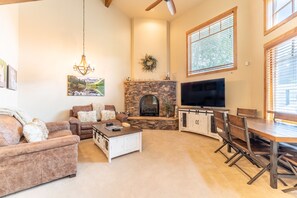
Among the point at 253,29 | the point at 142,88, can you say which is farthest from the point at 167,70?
the point at 253,29

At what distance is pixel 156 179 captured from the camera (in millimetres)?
2398

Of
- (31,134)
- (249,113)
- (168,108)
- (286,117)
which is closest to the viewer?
(31,134)

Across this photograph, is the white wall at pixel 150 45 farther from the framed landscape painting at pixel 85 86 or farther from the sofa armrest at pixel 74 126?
the sofa armrest at pixel 74 126

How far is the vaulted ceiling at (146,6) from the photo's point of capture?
552 centimetres

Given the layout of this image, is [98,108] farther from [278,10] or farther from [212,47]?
[278,10]

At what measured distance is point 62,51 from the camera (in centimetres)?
515

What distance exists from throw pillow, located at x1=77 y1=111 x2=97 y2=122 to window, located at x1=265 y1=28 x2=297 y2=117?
447 cm

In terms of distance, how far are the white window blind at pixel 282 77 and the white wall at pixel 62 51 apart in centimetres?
458

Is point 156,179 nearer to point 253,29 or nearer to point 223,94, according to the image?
point 223,94

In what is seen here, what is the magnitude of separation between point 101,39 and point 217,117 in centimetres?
474

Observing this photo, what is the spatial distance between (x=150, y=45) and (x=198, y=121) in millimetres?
3462

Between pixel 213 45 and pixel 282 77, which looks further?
pixel 213 45

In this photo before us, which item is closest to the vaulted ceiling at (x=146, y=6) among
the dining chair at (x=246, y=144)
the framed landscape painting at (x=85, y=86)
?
the framed landscape painting at (x=85, y=86)

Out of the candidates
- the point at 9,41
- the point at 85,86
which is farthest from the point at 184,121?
the point at 9,41
